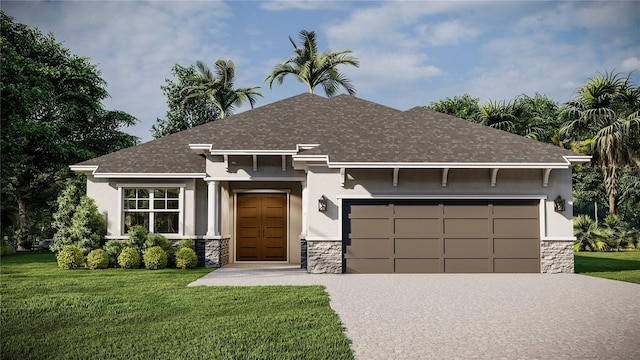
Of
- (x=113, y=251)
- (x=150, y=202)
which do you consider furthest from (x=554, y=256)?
(x=113, y=251)

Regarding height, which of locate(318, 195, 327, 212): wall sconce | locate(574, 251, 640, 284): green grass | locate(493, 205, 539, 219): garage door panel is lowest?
locate(574, 251, 640, 284): green grass

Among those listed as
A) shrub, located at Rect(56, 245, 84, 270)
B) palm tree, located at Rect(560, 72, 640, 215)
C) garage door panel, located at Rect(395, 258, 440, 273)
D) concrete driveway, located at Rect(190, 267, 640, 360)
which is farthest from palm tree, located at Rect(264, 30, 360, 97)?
concrete driveway, located at Rect(190, 267, 640, 360)

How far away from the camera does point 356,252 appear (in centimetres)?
1455

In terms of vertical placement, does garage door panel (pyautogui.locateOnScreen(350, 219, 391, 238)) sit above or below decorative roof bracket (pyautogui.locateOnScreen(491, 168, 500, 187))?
below

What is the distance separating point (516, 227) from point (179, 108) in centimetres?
2671

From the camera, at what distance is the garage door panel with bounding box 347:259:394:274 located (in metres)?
14.5

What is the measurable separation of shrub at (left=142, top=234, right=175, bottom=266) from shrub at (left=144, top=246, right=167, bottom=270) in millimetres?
436

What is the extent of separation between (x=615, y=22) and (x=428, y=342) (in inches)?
678

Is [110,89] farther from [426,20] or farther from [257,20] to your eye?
[426,20]

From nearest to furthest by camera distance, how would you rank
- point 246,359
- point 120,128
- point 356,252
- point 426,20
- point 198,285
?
1. point 246,359
2. point 198,285
3. point 356,252
4. point 426,20
5. point 120,128

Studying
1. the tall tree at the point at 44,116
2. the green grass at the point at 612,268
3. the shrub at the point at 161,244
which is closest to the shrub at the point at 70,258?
the shrub at the point at 161,244

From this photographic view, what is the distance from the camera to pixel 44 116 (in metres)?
26.7

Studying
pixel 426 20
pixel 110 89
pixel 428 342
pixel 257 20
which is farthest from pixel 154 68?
pixel 428 342

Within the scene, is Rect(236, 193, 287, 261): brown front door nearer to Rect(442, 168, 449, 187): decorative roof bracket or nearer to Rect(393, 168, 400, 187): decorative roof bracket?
Rect(393, 168, 400, 187): decorative roof bracket
